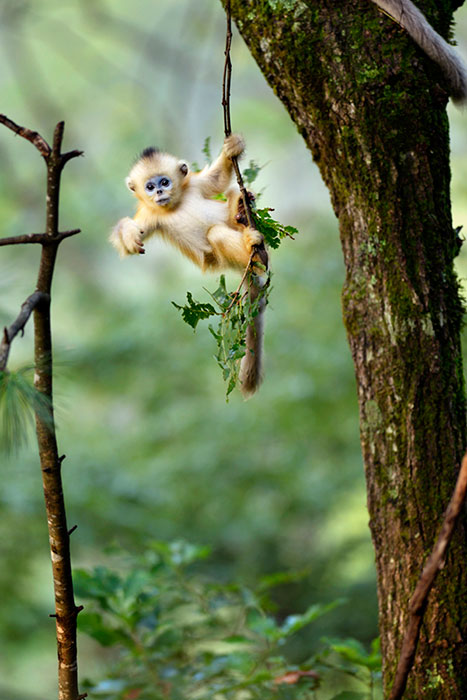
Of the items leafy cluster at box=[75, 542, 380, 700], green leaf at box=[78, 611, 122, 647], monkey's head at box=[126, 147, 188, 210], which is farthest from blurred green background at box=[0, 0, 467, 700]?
monkey's head at box=[126, 147, 188, 210]

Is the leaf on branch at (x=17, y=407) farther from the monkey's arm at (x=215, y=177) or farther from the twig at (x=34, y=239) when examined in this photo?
the monkey's arm at (x=215, y=177)

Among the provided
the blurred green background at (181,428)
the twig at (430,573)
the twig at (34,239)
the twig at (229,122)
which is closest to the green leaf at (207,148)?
the twig at (229,122)

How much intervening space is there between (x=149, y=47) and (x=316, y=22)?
7.24 metres

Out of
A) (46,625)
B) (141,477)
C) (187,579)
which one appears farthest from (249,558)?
(187,579)

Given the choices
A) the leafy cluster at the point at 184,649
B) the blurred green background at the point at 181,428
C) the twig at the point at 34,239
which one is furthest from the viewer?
the blurred green background at the point at 181,428

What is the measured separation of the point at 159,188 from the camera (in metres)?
2.28

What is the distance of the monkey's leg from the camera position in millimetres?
2051

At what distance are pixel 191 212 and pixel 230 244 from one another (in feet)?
0.71

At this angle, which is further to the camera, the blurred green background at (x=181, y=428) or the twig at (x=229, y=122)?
the blurred green background at (x=181, y=428)

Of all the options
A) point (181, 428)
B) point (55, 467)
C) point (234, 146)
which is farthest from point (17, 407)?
point (181, 428)

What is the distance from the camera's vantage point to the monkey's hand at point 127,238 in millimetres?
1979

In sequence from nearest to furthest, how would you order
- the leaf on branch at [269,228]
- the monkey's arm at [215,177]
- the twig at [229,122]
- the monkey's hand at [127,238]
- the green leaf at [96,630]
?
the twig at [229,122] → the leaf on branch at [269,228] → the monkey's hand at [127,238] → the monkey's arm at [215,177] → the green leaf at [96,630]

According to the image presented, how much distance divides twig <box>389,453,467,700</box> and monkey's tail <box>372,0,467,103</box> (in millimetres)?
1119

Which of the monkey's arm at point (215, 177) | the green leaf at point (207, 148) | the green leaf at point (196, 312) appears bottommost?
the green leaf at point (196, 312)
